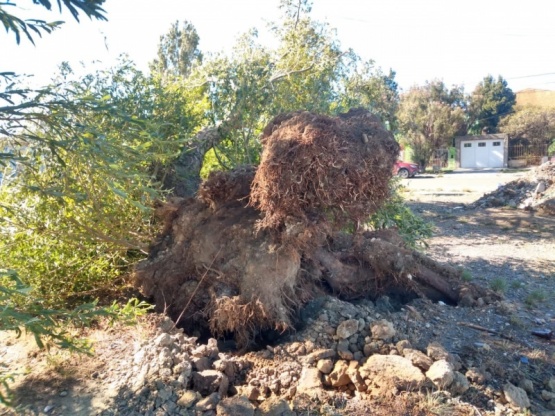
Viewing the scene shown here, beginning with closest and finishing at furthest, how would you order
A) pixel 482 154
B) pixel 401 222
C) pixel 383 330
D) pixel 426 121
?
pixel 383 330 → pixel 401 222 → pixel 426 121 → pixel 482 154

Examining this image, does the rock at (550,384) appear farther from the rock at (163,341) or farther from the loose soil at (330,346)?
the rock at (163,341)

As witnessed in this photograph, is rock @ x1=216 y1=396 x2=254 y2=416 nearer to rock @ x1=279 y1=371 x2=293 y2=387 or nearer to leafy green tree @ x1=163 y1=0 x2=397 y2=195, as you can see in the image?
rock @ x1=279 y1=371 x2=293 y2=387

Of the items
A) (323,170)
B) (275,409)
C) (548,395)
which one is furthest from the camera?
(323,170)

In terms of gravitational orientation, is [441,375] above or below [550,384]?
above

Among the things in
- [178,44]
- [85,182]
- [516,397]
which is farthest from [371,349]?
[178,44]

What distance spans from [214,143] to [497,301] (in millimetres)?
4008

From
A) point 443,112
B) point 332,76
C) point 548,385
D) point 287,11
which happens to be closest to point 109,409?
point 548,385

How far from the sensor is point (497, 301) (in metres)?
5.89

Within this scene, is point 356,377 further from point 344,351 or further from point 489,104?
point 489,104

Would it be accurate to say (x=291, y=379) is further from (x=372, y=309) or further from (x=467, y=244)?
(x=467, y=244)

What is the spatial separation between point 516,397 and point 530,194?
13.5 m

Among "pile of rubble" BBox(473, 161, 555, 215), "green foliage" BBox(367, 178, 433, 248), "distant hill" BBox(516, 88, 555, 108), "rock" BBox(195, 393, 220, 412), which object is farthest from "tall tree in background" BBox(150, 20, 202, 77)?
"distant hill" BBox(516, 88, 555, 108)

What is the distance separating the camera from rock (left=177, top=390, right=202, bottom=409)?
369 centimetres

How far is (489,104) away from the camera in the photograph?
3988cm
